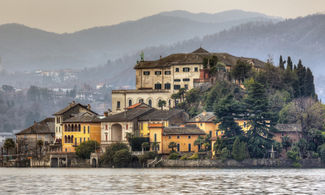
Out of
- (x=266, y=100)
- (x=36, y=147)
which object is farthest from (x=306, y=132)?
(x=36, y=147)

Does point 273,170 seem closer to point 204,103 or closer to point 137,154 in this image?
point 137,154

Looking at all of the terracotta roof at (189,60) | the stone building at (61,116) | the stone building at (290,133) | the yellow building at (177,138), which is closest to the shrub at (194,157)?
the yellow building at (177,138)

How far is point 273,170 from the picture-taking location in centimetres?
11656

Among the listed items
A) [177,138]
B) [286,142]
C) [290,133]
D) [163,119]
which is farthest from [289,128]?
[163,119]

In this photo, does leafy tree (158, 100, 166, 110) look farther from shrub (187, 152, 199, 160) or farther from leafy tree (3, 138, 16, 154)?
shrub (187, 152, 199, 160)

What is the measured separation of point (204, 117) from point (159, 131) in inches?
306

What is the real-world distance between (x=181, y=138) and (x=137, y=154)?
696 cm

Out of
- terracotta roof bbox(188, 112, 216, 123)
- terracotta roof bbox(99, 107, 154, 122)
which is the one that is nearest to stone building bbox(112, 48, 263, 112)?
terracotta roof bbox(99, 107, 154, 122)

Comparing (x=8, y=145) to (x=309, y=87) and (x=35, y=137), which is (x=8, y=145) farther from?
(x=309, y=87)

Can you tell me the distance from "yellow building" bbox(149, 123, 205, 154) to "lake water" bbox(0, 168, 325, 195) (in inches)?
699

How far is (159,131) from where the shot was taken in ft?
431

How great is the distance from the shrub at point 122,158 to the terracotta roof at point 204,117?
38.7 feet

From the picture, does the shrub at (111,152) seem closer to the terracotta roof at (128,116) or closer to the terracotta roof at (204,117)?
the terracotta roof at (128,116)

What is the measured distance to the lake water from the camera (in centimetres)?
7994
